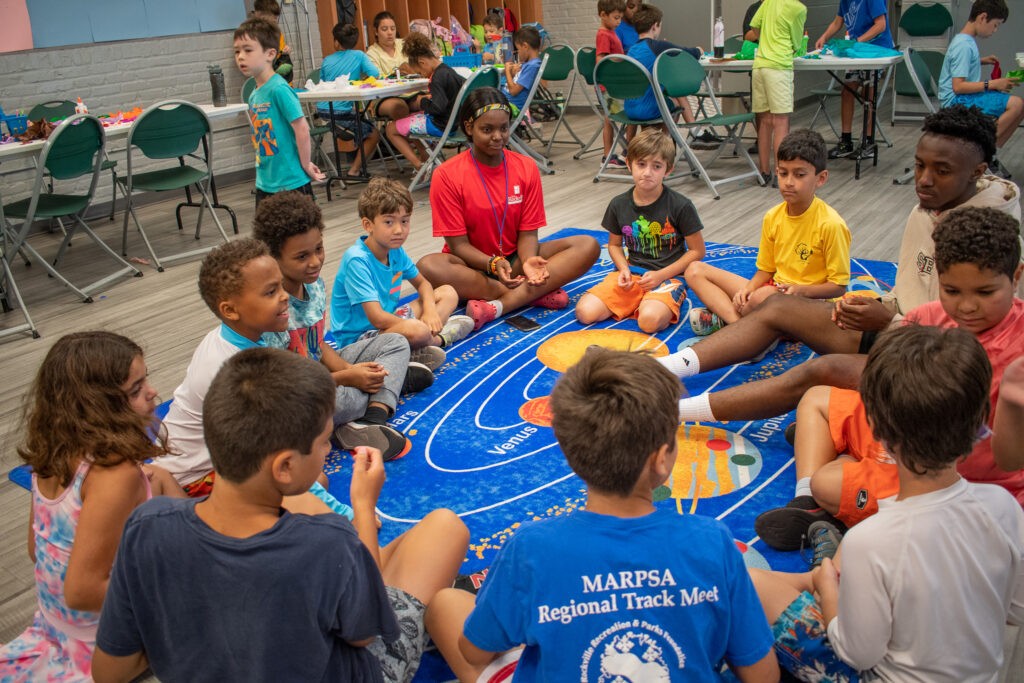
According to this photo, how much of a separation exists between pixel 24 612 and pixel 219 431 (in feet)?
4.17

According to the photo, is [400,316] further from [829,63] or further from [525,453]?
[829,63]

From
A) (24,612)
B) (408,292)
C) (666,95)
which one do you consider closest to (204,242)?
(408,292)

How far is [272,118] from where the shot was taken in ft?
14.3

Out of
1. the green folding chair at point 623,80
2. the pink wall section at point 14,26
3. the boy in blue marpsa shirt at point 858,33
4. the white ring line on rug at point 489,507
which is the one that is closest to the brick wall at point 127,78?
the pink wall section at point 14,26

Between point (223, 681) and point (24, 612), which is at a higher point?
point (223, 681)

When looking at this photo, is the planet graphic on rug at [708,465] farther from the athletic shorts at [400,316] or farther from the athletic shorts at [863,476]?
the athletic shorts at [400,316]

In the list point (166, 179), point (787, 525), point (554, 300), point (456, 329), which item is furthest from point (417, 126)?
point (787, 525)

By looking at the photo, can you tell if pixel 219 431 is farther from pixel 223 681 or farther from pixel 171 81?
pixel 171 81

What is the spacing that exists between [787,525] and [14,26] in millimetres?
5971

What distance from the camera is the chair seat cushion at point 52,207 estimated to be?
450 cm

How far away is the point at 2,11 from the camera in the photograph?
573 centimetres

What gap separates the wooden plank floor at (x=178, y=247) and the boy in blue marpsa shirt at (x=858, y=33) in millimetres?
315

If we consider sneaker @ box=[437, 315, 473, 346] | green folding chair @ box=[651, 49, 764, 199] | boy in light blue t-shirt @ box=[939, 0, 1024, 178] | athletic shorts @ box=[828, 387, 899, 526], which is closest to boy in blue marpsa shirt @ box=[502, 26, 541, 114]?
green folding chair @ box=[651, 49, 764, 199]

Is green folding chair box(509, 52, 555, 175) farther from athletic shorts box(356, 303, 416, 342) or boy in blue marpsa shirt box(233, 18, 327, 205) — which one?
athletic shorts box(356, 303, 416, 342)
